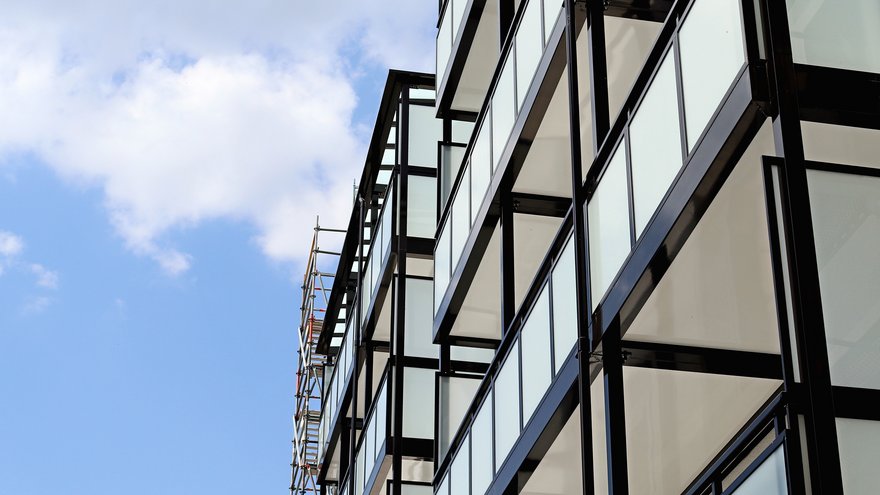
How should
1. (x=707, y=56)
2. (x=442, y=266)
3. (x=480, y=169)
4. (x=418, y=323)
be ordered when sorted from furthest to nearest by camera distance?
(x=418, y=323)
(x=442, y=266)
(x=480, y=169)
(x=707, y=56)

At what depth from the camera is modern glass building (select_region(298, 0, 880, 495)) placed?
8.10 m

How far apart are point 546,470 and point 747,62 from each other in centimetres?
810

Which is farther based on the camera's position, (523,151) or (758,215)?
(523,151)

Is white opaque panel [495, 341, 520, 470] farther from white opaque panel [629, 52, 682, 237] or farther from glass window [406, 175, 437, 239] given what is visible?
glass window [406, 175, 437, 239]

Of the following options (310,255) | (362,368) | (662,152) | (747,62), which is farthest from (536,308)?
(310,255)

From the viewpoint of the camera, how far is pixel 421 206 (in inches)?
976


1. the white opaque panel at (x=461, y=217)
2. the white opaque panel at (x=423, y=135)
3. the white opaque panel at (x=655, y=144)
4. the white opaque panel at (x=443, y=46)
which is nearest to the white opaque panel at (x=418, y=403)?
the white opaque panel at (x=461, y=217)

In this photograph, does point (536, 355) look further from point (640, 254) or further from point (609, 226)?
point (640, 254)

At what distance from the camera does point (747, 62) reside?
360 inches

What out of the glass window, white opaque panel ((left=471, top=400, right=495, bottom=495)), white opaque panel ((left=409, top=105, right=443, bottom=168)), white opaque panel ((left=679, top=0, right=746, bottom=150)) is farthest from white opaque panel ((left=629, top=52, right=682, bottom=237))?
white opaque panel ((left=409, top=105, right=443, bottom=168))

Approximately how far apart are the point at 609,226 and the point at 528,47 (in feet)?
15.7

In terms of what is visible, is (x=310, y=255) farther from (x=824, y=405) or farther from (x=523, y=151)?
(x=824, y=405)

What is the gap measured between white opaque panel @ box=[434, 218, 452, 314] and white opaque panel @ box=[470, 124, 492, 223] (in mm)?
1691

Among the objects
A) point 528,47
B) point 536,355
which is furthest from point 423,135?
point 536,355
